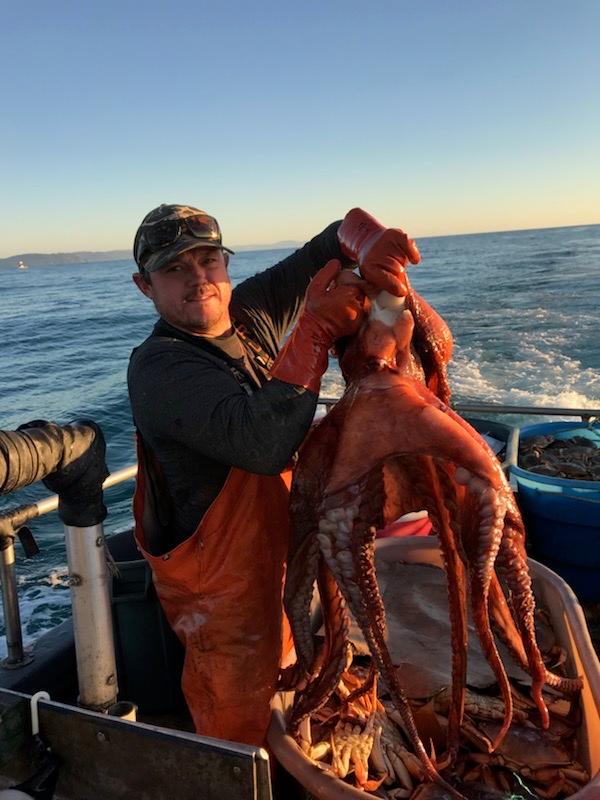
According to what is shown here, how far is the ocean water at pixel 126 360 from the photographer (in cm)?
930

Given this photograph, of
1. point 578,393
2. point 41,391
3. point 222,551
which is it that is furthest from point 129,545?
point 41,391

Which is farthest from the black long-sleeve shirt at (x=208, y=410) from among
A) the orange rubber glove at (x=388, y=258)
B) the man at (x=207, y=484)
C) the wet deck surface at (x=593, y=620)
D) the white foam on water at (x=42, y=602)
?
the white foam on water at (x=42, y=602)

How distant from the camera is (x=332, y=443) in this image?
1780mm

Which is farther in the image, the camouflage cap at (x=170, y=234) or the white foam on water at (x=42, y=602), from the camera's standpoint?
the white foam on water at (x=42, y=602)

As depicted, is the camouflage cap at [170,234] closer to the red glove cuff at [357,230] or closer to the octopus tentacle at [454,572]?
the red glove cuff at [357,230]

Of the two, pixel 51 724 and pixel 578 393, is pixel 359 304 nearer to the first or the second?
pixel 51 724

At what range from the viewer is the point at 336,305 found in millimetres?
1763

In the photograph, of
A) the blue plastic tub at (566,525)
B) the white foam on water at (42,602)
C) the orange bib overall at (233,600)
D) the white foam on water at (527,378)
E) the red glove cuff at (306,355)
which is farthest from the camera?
the white foam on water at (527,378)

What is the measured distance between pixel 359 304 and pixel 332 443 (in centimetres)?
39

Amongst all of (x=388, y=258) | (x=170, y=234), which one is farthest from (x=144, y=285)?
(x=388, y=258)

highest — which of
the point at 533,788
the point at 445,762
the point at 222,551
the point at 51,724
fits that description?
the point at 222,551

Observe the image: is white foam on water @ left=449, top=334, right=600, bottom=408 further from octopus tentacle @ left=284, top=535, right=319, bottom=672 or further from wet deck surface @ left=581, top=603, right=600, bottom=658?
octopus tentacle @ left=284, top=535, right=319, bottom=672

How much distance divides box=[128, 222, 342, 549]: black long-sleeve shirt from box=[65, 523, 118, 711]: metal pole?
1.19ft

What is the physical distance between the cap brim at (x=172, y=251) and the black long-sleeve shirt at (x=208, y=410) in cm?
21
